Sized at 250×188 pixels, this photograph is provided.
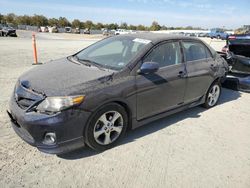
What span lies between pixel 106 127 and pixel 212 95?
3.05 meters

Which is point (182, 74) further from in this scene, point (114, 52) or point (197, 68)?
point (114, 52)

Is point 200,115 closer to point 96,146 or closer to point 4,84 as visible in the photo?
point 96,146

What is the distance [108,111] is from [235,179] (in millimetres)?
1857

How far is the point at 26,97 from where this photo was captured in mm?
3072

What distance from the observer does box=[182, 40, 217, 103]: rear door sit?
4531mm

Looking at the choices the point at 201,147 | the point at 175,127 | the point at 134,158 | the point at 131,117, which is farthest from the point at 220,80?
the point at 134,158

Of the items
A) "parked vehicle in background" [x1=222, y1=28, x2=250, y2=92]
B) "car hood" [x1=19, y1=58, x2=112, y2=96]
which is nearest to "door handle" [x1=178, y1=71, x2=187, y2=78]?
"car hood" [x1=19, y1=58, x2=112, y2=96]

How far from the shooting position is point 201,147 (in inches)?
145

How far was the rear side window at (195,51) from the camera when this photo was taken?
4.56 m

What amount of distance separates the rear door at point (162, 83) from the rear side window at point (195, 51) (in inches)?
10.1

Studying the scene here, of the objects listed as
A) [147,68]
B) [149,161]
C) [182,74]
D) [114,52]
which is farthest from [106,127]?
[182,74]

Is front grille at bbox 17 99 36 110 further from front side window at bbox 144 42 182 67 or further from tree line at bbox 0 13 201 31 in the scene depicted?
tree line at bbox 0 13 201 31

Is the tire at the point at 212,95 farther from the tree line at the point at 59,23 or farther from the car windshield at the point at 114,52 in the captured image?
the tree line at the point at 59,23

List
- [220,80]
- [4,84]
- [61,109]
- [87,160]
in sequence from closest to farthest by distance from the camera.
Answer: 1. [61,109]
2. [87,160]
3. [220,80]
4. [4,84]
